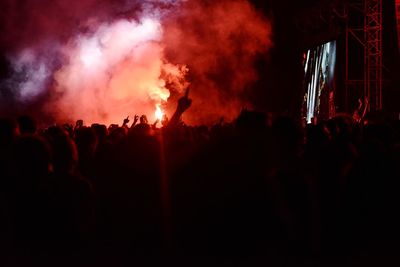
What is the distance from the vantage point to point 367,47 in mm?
14648

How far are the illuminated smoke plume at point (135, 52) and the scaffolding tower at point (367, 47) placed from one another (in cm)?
432

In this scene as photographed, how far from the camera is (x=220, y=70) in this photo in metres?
21.3

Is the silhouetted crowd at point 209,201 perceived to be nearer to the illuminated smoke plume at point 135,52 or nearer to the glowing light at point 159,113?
the glowing light at point 159,113

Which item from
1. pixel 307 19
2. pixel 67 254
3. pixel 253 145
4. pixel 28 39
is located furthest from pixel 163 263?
pixel 28 39

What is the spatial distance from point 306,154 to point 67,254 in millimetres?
1922

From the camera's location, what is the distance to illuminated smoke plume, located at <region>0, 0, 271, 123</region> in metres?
20.6

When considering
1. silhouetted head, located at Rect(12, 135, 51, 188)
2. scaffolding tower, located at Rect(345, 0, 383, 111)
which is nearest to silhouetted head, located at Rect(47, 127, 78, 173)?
silhouetted head, located at Rect(12, 135, 51, 188)

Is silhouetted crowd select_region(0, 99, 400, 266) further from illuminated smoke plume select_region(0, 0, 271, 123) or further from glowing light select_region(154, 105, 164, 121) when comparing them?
illuminated smoke plume select_region(0, 0, 271, 123)

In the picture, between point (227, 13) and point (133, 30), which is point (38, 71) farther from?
point (227, 13)

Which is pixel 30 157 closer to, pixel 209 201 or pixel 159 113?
pixel 209 201

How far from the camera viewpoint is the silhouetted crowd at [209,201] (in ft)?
11.1

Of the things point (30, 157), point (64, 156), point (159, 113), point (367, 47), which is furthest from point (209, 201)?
point (159, 113)

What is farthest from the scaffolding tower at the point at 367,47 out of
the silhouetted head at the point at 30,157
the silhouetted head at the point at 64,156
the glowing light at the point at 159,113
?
the silhouetted head at the point at 30,157

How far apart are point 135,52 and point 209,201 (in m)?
17.5
